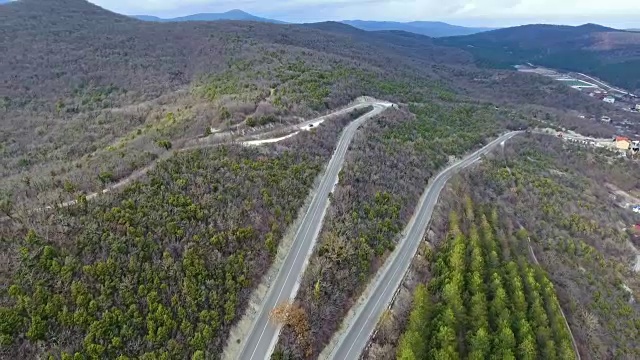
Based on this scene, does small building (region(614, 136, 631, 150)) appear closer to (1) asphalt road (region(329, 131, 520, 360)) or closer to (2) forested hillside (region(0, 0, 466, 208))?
(2) forested hillside (region(0, 0, 466, 208))

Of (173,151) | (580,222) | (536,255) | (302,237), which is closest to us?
(302,237)

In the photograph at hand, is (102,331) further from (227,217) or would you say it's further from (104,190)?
(104,190)

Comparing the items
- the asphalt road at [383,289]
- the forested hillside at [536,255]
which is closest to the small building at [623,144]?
the forested hillside at [536,255]

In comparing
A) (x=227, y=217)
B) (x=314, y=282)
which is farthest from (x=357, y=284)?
(x=227, y=217)

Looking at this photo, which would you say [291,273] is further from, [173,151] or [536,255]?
[536,255]

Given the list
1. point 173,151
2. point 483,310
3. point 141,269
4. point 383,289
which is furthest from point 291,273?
point 173,151

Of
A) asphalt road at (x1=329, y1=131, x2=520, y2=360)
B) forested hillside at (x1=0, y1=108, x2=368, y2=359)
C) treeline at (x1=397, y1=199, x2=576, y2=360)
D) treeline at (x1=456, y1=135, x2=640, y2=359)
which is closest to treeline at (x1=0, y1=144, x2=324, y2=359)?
forested hillside at (x1=0, y1=108, x2=368, y2=359)
